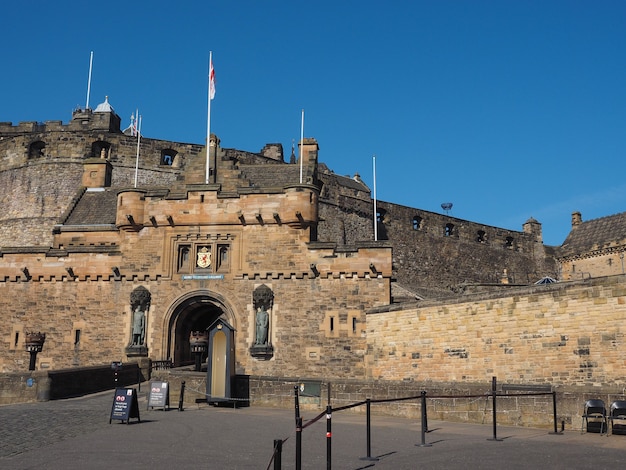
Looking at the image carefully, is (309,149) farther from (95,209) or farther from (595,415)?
(595,415)

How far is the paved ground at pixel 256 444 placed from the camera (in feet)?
31.9

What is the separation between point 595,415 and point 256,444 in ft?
20.2

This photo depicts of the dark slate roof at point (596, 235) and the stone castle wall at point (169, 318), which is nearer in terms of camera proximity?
the stone castle wall at point (169, 318)

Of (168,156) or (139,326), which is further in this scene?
(168,156)

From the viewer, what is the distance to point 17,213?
42.4m

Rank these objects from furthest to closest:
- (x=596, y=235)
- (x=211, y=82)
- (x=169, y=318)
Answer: (x=596, y=235), (x=211, y=82), (x=169, y=318)

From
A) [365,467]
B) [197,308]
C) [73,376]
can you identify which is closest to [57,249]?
[197,308]

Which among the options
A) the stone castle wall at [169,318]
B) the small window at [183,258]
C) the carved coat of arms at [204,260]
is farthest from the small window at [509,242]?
the small window at [183,258]

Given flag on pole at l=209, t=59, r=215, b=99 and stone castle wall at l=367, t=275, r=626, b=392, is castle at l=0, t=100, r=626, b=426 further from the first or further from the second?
flag on pole at l=209, t=59, r=215, b=99


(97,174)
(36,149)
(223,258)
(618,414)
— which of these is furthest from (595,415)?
(36,149)

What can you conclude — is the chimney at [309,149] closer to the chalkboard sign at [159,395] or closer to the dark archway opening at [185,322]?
the dark archway opening at [185,322]

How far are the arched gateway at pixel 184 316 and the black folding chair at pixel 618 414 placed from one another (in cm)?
1627

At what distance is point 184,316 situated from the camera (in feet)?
90.1

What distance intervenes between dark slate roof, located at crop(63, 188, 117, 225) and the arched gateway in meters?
7.38
